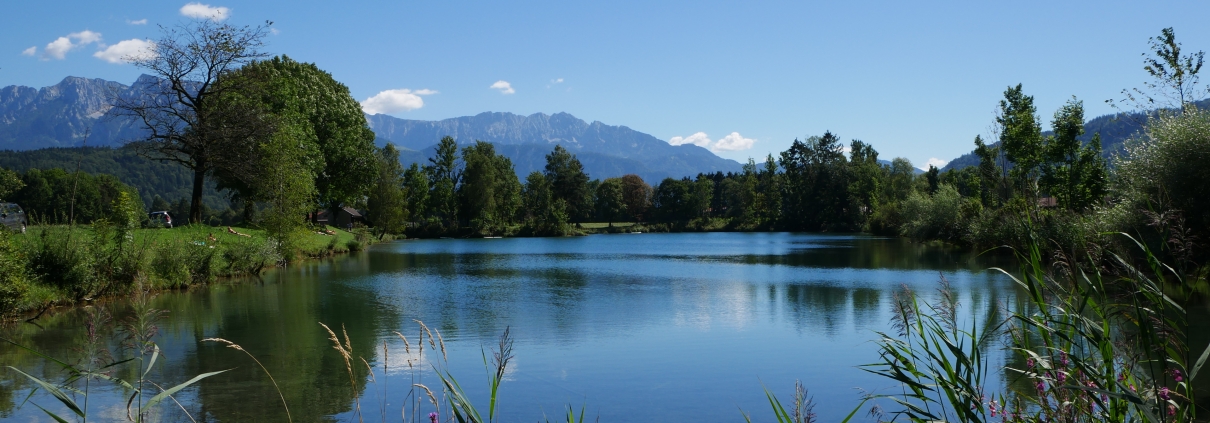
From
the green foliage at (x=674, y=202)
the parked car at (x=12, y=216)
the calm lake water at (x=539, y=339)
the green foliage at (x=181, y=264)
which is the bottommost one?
the calm lake water at (x=539, y=339)

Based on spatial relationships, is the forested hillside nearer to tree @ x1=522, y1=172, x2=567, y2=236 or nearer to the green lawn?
tree @ x1=522, y1=172, x2=567, y2=236

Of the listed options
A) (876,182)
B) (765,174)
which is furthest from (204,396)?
(765,174)

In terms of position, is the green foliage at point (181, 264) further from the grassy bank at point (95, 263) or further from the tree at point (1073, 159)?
the tree at point (1073, 159)

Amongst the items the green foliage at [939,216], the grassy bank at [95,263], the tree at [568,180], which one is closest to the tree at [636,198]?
the tree at [568,180]

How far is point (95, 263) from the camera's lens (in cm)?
1741

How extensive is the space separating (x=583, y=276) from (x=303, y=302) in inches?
450

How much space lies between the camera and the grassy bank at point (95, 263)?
47.5ft

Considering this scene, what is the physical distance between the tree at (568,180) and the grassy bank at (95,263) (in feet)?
219

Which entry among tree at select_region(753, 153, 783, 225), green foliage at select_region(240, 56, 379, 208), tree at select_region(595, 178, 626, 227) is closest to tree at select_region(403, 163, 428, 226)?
green foliage at select_region(240, 56, 379, 208)

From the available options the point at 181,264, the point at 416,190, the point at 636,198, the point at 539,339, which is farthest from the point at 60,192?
the point at 539,339

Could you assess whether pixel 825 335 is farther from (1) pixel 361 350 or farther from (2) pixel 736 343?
(1) pixel 361 350

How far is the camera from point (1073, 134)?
34.2 meters

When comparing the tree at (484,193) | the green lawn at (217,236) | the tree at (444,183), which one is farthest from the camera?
the tree at (444,183)

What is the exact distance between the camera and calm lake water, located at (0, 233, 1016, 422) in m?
9.29
